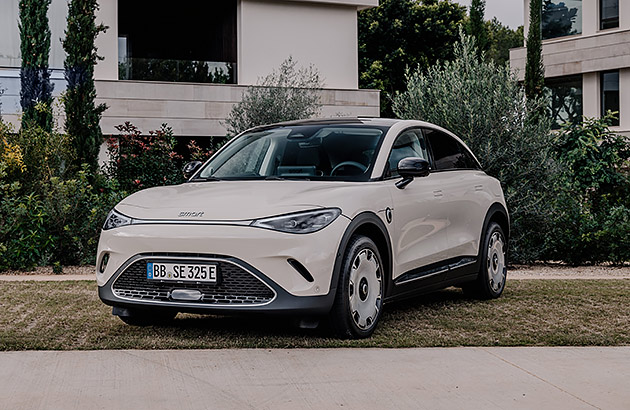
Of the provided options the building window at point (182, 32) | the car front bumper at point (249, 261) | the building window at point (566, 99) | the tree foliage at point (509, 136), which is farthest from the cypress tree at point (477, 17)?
the car front bumper at point (249, 261)

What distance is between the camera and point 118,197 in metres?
13.2

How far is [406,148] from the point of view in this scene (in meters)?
7.73

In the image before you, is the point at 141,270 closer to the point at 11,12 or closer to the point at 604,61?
the point at 11,12

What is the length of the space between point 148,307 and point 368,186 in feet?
6.22

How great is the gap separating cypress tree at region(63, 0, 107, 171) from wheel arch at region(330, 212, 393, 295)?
32.5 ft

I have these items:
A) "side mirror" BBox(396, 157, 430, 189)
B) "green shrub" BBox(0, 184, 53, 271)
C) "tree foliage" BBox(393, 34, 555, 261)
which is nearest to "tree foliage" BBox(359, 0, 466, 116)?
"tree foliage" BBox(393, 34, 555, 261)

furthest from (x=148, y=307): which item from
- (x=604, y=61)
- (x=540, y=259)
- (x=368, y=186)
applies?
(x=604, y=61)

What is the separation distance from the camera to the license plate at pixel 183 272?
6.13 metres

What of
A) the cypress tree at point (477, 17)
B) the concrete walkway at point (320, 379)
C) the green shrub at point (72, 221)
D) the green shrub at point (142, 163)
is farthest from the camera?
the cypress tree at point (477, 17)

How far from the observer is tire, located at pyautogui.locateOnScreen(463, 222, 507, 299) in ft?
28.6

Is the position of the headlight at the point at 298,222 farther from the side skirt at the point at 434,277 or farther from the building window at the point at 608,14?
the building window at the point at 608,14

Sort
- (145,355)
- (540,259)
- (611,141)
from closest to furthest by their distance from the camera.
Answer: (145,355), (540,259), (611,141)

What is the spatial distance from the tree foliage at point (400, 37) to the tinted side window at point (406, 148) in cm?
3827

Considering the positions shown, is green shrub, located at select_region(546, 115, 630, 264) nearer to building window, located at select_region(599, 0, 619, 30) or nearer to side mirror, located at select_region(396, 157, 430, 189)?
side mirror, located at select_region(396, 157, 430, 189)
